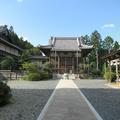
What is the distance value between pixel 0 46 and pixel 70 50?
18.8 m

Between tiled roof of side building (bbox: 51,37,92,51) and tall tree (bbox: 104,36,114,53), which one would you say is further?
tall tree (bbox: 104,36,114,53)

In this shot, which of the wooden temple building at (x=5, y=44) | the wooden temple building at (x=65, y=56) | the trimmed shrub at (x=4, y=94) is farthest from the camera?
the wooden temple building at (x=65, y=56)

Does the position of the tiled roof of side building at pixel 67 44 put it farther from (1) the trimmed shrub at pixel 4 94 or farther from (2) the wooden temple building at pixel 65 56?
(1) the trimmed shrub at pixel 4 94

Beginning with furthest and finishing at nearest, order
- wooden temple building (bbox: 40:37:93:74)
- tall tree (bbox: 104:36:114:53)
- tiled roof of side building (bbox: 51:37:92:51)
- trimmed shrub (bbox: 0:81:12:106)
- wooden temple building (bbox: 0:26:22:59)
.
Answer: tall tree (bbox: 104:36:114:53) → tiled roof of side building (bbox: 51:37:92:51) → wooden temple building (bbox: 40:37:93:74) → wooden temple building (bbox: 0:26:22:59) → trimmed shrub (bbox: 0:81:12:106)

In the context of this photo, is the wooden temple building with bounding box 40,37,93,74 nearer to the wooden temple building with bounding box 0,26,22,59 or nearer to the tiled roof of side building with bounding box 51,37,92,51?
the tiled roof of side building with bounding box 51,37,92,51

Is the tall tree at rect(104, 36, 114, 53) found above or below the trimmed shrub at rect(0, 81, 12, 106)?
above

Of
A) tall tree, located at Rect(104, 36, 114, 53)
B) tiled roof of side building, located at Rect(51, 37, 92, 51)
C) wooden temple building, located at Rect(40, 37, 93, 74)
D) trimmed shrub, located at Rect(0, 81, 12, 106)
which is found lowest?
trimmed shrub, located at Rect(0, 81, 12, 106)

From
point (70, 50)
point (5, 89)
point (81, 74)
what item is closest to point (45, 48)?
point (70, 50)

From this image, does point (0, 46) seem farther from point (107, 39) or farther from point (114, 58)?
point (107, 39)

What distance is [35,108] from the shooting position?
12.2 meters

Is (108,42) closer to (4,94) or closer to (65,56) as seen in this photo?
(65,56)

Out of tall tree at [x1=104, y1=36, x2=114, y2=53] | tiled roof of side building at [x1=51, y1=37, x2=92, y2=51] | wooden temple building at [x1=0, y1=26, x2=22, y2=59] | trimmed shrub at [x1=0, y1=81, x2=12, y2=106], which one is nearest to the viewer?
trimmed shrub at [x1=0, y1=81, x2=12, y2=106]

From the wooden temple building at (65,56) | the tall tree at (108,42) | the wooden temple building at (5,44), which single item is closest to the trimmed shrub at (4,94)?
the wooden temple building at (5,44)

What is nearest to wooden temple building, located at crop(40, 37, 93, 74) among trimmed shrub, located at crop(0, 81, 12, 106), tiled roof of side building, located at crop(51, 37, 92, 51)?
tiled roof of side building, located at crop(51, 37, 92, 51)
